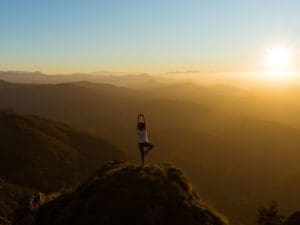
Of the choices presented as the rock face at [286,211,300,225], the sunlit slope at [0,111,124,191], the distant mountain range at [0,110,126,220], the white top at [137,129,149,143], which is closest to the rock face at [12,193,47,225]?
the white top at [137,129,149,143]

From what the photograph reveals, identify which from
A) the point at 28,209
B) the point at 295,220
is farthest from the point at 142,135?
the point at 295,220

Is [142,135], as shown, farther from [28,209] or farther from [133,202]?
→ [28,209]

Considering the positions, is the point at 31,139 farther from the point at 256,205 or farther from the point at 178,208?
the point at 178,208

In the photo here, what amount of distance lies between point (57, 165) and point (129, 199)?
168m

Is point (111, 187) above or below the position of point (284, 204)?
above

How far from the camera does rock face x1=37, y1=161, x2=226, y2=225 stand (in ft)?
67.1

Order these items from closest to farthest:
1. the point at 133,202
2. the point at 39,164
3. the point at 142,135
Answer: the point at 133,202 → the point at 142,135 → the point at 39,164

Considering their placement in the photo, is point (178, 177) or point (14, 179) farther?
point (14, 179)

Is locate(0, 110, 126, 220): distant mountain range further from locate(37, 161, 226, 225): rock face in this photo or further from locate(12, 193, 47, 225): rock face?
locate(37, 161, 226, 225): rock face

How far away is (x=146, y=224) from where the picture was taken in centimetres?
2016

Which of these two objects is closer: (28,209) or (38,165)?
(28,209)

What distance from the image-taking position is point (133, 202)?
20.9 meters

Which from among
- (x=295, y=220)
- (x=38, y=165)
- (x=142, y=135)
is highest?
(x=142, y=135)

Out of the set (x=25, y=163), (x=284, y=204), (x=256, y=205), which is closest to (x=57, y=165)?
(x=25, y=163)
